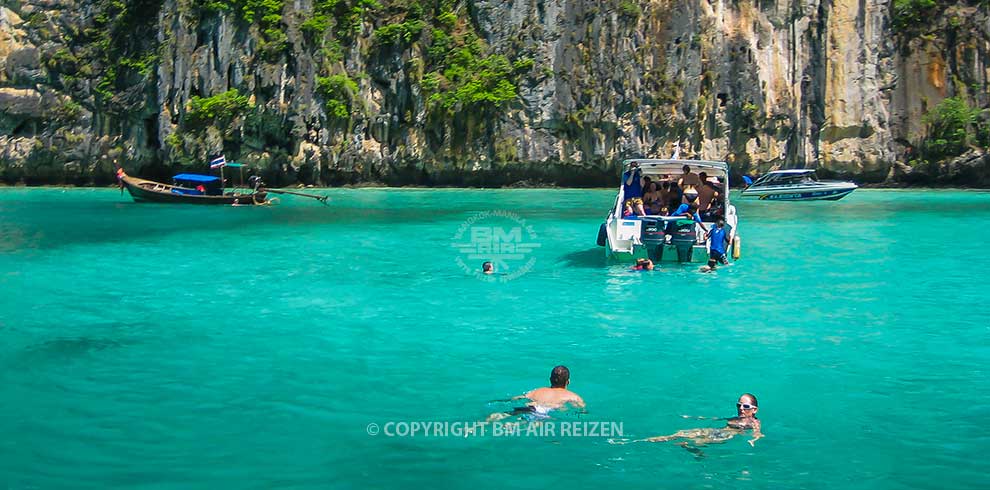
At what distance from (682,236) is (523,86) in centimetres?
3105

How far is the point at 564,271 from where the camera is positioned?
57.9 feet

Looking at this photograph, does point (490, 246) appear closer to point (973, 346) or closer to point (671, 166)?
point (671, 166)

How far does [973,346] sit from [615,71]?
125 feet

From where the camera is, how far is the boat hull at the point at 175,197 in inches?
1383

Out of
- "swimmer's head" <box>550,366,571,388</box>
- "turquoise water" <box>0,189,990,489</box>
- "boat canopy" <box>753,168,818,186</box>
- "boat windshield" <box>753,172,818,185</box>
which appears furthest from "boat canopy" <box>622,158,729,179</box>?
"boat windshield" <box>753,172,818,185</box>

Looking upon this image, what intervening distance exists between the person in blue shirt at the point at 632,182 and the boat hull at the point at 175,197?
63.1 ft

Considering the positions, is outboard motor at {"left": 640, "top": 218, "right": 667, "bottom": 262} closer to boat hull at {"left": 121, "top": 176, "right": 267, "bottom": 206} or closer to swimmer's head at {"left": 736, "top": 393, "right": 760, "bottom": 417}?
swimmer's head at {"left": 736, "top": 393, "right": 760, "bottom": 417}

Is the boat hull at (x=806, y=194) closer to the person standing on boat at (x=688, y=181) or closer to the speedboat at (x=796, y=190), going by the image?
the speedboat at (x=796, y=190)

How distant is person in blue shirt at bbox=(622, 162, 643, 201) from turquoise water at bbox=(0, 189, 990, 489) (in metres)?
1.50

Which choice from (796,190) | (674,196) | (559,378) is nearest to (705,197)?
(674,196)

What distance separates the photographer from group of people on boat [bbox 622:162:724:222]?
61.1ft

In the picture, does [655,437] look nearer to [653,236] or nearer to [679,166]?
[653,236]

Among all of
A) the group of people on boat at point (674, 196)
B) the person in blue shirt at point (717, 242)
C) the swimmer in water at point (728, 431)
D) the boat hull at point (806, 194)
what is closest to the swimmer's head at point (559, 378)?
the swimmer in water at point (728, 431)

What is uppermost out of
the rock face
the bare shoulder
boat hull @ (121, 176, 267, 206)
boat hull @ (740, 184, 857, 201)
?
the rock face
